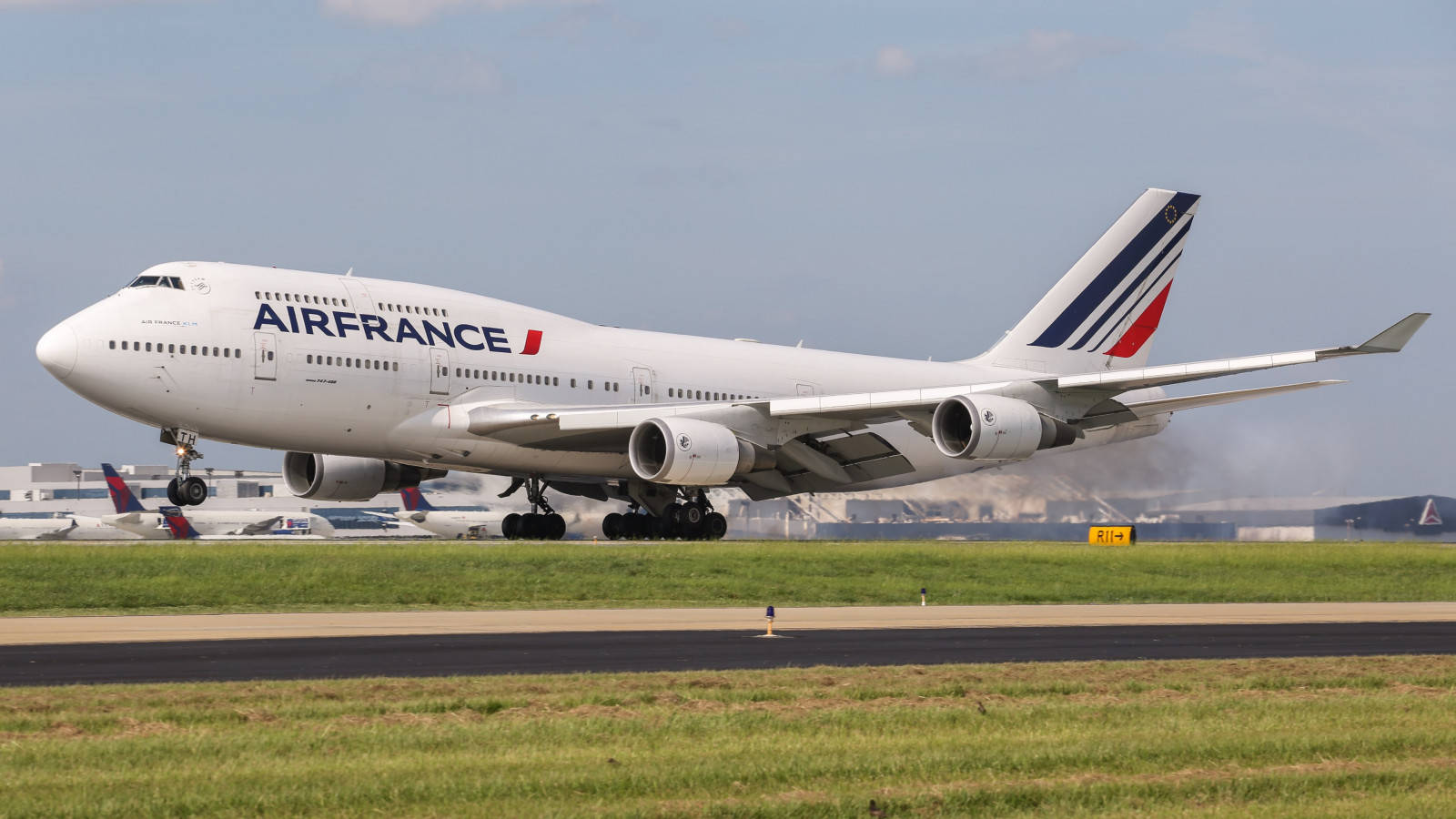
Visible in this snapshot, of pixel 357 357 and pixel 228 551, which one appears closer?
pixel 228 551

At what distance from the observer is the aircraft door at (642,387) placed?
3966cm

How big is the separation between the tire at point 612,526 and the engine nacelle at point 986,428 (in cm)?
964

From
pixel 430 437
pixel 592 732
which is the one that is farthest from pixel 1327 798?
pixel 430 437

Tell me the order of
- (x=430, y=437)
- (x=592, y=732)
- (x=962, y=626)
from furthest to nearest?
(x=430, y=437)
(x=962, y=626)
(x=592, y=732)

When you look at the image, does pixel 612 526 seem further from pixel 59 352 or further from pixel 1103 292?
pixel 1103 292

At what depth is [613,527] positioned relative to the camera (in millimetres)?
41906

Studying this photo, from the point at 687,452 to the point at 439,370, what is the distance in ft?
19.1

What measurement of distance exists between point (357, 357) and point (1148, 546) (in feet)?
62.7

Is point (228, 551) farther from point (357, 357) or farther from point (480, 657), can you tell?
point (480, 657)

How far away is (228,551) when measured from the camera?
1166 inches

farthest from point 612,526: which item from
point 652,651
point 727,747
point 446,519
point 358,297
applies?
point 446,519

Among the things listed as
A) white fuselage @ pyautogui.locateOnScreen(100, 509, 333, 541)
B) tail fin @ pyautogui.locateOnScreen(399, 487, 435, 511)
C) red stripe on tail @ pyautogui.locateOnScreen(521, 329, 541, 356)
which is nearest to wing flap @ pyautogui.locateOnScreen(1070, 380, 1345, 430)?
red stripe on tail @ pyautogui.locateOnScreen(521, 329, 541, 356)

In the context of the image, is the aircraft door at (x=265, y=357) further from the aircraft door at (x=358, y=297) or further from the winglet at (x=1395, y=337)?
the winglet at (x=1395, y=337)

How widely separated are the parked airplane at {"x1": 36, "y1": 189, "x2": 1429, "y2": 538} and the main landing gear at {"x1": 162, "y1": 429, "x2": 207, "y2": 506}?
0.05 m
